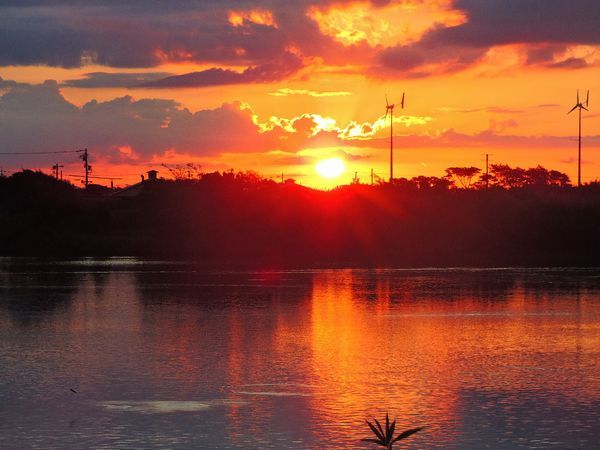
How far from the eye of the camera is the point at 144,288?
40.1m

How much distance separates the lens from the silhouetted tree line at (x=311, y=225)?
7775 centimetres

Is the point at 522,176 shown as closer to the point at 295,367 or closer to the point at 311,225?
the point at 311,225

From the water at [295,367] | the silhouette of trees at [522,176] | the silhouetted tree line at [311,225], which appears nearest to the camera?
the water at [295,367]

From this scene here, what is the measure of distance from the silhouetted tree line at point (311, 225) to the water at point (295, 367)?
33.4 metres

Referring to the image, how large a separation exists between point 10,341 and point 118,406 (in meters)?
8.76

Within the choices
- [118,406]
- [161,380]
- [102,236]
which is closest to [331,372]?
[161,380]

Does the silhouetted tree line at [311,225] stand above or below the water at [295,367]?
above

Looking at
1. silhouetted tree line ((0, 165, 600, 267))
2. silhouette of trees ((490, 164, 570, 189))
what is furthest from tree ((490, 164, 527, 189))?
silhouetted tree line ((0, 165, 600, 267))

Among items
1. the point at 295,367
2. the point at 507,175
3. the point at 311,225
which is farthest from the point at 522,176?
the point at 295,367

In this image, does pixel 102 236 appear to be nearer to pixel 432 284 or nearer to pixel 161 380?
pixel 432 284

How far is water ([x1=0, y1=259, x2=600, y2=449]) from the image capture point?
1447 cm

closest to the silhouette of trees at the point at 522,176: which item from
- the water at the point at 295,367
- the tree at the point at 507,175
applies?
the tree at the point at 507,175

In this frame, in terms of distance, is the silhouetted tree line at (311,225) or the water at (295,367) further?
the silhouetted tree line at (311,225)

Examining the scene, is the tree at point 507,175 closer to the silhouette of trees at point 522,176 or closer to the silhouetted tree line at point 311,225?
the silhouette of trees at point 522,176
